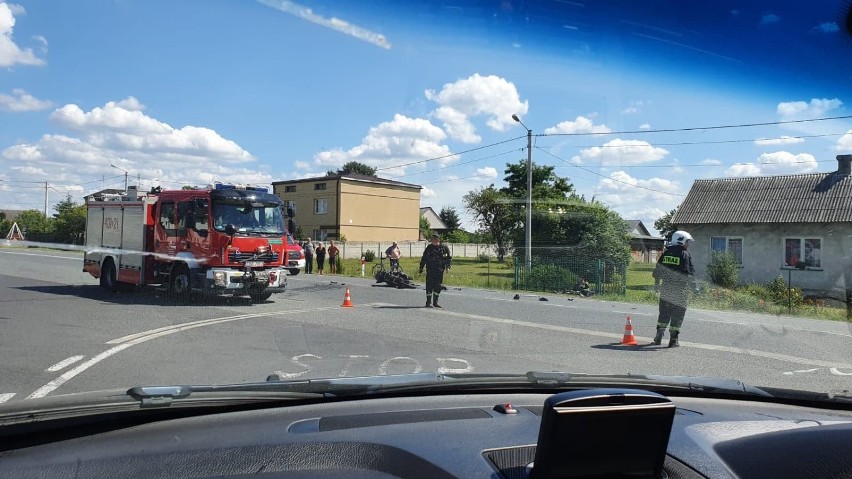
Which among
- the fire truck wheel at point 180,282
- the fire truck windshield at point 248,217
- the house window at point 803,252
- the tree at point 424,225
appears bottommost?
the fire truck wheel at point 180,282

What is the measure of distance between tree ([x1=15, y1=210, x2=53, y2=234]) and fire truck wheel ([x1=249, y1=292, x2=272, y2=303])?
26.5 m

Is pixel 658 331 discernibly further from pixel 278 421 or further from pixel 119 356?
pixel 278 421

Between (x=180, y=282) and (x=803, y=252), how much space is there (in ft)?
51.4

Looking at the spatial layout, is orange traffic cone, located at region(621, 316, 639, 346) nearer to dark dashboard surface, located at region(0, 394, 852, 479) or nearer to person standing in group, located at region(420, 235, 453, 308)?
person standing in group, located at region(420, 235, 453, 308)

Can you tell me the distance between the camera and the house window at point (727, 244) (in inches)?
792

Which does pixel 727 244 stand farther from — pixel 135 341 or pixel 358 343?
pixel 135 341

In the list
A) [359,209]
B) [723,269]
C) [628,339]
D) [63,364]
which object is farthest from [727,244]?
[63,364]

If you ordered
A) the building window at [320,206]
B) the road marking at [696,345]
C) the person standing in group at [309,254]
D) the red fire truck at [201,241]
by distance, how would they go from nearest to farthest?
the road marking at [696,345] → the red fire truck at [201,241] → the building window at [320,206] → the person standing in group at [309,254]

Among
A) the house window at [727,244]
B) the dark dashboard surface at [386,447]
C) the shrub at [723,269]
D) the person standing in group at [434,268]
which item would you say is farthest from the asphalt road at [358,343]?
the house window at [727,244]

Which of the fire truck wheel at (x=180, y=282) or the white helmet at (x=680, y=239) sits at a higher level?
the white helmet at (x=680, y=239)

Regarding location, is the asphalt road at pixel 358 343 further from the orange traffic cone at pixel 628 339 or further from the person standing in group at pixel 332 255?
the person standing in group at pixel 332 255

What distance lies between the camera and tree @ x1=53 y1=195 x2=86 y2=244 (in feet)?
69.5

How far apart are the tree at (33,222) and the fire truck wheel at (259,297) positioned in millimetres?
26470

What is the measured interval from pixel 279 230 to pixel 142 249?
345 centimetres
